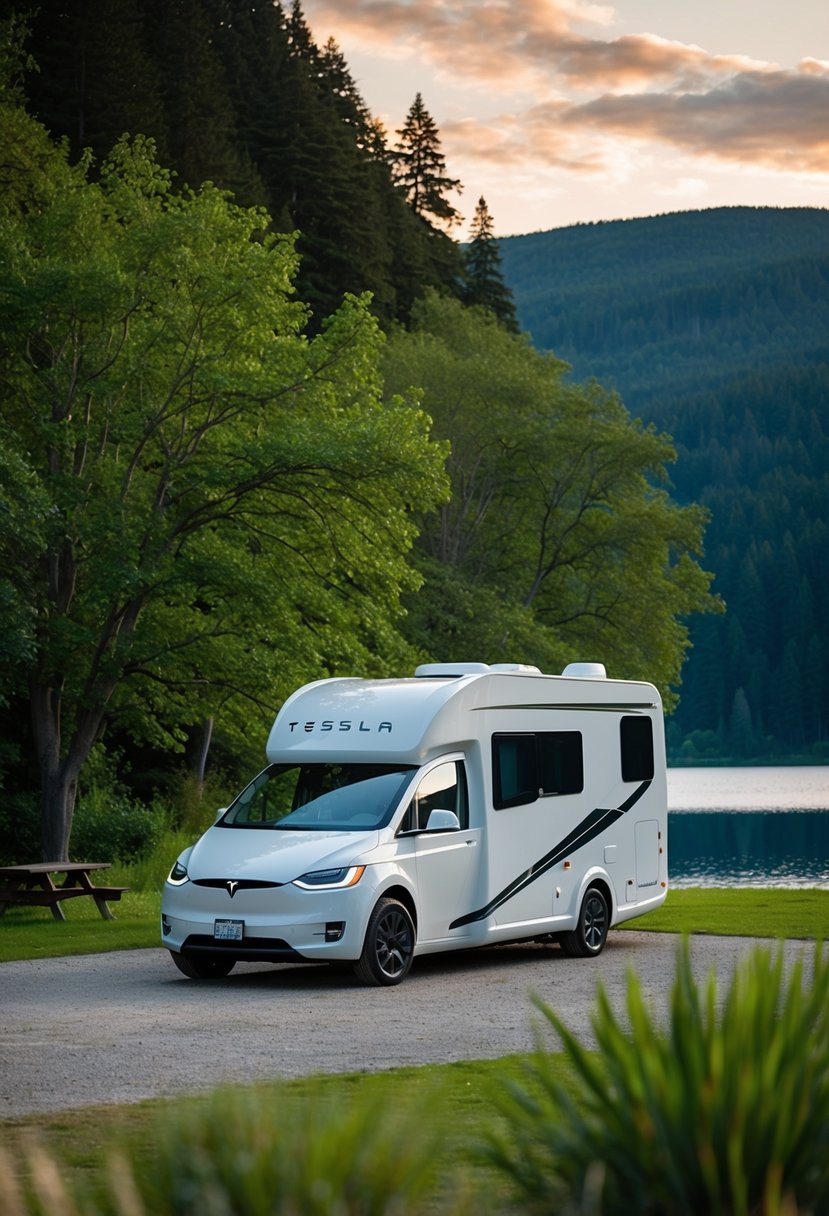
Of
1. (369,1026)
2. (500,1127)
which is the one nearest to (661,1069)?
(500,1127)

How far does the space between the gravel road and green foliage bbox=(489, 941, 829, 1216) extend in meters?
2.82

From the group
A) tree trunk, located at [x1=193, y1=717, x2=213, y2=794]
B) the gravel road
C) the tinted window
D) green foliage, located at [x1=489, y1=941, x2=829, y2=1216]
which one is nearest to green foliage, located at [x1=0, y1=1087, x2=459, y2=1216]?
green foliage, located at [x1=489, y1=941, x2=829, y2=1216]

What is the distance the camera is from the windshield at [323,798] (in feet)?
51.9

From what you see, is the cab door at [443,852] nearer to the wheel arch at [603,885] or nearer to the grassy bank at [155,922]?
Result: the wheel arch at [603,885]

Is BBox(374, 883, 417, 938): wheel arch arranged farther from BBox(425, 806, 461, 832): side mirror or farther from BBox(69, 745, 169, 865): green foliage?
BBox(69, 745, 169, 865): green foliage

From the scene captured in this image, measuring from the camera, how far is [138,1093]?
31.2 feet

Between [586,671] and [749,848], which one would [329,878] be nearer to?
[586,671]

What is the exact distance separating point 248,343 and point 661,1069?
80.0ft

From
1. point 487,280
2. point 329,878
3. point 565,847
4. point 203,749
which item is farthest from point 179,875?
point 487,280

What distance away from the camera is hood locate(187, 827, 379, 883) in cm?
1491

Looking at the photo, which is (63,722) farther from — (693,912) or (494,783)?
(494,783)

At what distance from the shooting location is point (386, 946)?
1520cm

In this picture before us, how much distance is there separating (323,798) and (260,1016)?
11.4 feet

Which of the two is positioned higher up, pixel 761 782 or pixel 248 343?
pixel 248 343
